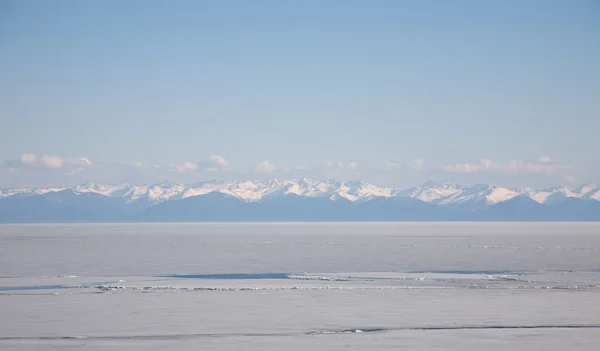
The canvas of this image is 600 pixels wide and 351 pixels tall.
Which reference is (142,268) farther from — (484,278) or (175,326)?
(175,326)

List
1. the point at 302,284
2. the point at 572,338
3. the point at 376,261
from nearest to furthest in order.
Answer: the point at 572,338 < the point at 302,284 < the point at 376,261

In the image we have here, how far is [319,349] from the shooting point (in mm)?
19453

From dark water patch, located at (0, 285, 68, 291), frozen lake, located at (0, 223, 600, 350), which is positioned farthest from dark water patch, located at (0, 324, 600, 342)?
dark water patch, located at (0, 285, 68, 291)

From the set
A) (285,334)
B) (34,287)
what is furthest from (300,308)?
(34,287)

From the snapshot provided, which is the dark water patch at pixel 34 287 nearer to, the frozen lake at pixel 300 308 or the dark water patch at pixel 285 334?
the frozen lake at pixel 300 308

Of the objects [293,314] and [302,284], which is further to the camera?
[302,284]

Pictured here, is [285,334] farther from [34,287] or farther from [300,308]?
[34,287]

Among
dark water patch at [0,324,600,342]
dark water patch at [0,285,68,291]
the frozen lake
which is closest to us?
the frozen lake

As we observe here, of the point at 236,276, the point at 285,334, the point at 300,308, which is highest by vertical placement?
the point at 236,276

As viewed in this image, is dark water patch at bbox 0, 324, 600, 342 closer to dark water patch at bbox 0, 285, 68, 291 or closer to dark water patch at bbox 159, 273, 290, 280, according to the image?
dark water patch at bbox 0, 285, 68, 291

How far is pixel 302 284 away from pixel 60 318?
45.6 feet

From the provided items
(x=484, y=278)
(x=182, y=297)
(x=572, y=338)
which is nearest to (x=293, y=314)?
(x=182, y=297)

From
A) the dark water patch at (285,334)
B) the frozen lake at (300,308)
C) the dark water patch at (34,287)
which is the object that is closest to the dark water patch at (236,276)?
the frozen lake at (300,308)

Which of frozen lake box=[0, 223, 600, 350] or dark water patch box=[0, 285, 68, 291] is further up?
dark water patch box=[0, 285, 68, 291]
